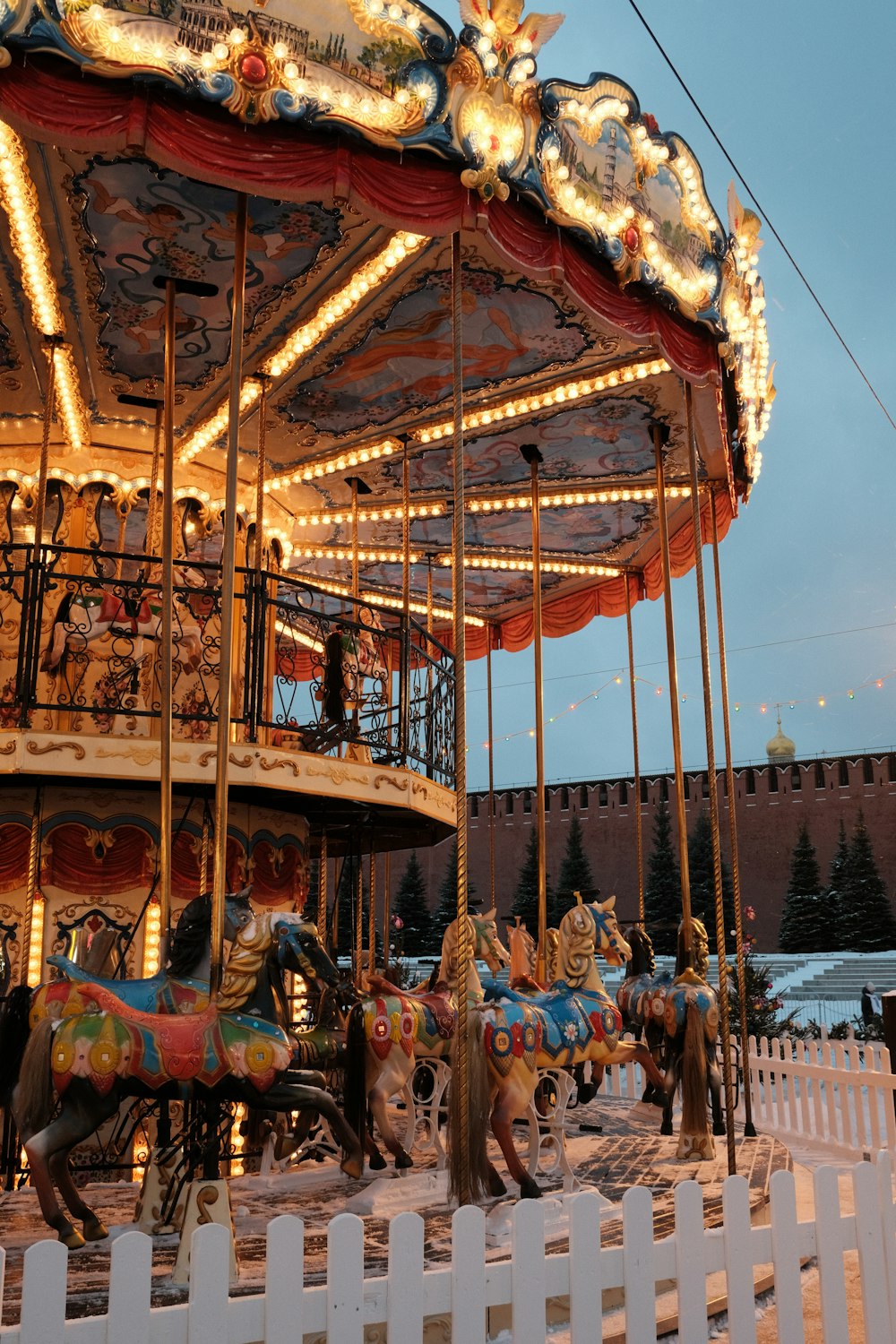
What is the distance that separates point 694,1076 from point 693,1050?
0.18 metres

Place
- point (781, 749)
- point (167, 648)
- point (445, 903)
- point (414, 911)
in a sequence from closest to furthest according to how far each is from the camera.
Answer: point (167, 648), point (445, 903), point (414, 911), point (781, 749)

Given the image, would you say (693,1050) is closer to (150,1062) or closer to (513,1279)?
(150,1062)

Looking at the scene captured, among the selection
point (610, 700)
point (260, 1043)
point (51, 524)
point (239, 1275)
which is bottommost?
point (239, 1275)

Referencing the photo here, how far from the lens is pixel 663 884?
3347cm

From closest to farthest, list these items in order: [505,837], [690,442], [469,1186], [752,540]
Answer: [469,1186] → [690,442] → [505,837] → [752,540]

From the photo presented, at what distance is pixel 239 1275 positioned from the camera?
4.87 meters

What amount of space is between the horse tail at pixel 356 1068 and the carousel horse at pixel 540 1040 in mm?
904

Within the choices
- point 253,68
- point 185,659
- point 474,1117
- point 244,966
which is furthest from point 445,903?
point 253,68

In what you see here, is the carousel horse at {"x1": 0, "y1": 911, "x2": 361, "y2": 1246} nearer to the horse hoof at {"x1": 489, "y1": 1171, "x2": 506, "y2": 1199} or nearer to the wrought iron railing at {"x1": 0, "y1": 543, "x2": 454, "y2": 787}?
the horse hoof at {"x1": 489, "y1": 1171, "x2": 506, "y2": 1199}

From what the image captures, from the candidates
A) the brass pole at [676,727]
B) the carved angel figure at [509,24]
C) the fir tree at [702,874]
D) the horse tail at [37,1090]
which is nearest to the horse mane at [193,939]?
the horse tail at [37,1090]

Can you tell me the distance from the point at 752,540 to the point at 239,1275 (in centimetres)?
13330

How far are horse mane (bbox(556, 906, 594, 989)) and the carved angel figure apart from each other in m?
5.07

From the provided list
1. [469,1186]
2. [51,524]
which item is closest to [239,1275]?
[469,1186]

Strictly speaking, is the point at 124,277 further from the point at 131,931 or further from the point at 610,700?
the point at 610,700
